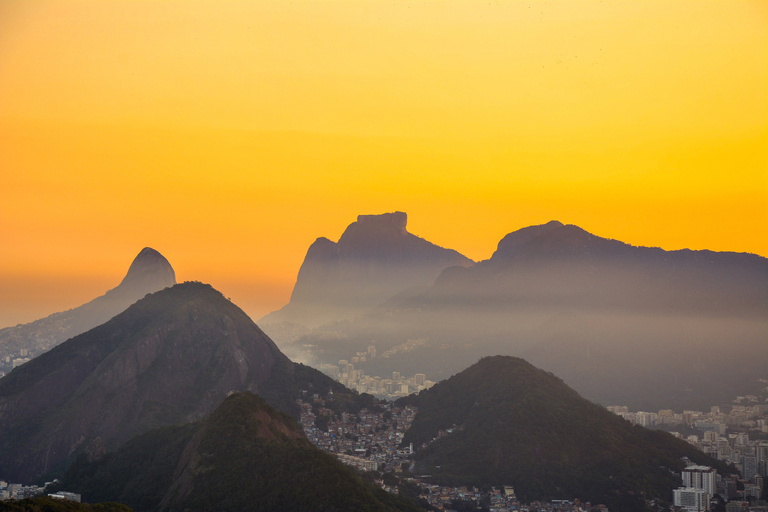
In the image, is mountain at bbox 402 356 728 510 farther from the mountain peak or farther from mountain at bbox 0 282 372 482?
the mountain peak

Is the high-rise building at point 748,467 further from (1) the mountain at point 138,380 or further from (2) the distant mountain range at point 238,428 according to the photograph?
(1) the mountain at point 138,380

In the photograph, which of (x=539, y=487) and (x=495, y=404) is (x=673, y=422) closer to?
(x=495, y=404)

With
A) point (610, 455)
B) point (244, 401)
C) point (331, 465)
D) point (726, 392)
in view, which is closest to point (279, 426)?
point (244, 401)

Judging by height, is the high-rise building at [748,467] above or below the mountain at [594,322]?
below

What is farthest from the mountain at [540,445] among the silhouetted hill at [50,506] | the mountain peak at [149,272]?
the mountain peak at [149,272]

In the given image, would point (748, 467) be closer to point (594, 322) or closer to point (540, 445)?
point (540, 445)

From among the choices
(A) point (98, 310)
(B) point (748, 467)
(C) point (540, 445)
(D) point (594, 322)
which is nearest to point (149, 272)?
(A) point (98, 310)

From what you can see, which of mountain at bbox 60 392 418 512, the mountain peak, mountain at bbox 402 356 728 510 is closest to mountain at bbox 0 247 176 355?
the mountain peak
